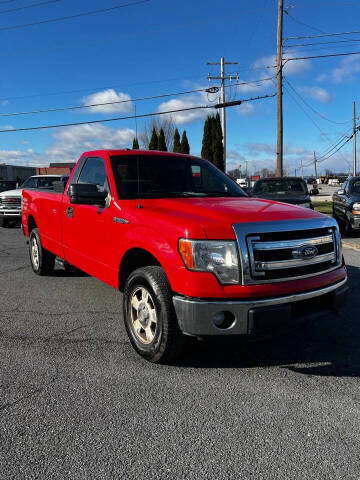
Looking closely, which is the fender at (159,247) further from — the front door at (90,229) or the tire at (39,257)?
the tire at (39,257)

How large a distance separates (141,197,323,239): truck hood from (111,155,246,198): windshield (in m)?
0.30

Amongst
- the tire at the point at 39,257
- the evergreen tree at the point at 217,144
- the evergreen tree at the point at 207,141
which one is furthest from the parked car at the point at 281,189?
the evergreen tree at the point at 207,141

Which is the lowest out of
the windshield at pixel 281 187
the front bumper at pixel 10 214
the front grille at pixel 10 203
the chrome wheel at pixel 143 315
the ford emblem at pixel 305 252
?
the chrome wheel at pixel 143 315

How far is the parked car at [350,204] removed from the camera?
10.4 meters

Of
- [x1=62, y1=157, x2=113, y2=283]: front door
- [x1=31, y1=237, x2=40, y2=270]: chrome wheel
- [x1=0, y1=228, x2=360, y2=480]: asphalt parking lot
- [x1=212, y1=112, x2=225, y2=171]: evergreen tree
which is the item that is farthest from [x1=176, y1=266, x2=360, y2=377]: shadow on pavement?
[x1=212, y1=112, x2=225, y2=171]: evergreen tree

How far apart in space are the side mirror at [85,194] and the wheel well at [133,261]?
0.68m

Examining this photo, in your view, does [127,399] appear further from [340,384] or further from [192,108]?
[192,108]

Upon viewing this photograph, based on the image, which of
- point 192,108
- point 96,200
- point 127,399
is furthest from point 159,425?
point 192,108

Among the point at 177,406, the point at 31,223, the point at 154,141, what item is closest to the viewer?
the point at 177,406

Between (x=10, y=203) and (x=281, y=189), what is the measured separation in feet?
31.6

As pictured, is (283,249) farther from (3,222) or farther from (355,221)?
(3,222)

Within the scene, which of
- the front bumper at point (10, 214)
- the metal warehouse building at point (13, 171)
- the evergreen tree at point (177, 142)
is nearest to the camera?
the front bumper at point (10, 214)

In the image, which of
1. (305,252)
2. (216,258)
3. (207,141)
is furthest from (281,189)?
(207,141)

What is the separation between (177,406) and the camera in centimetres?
275
